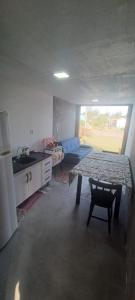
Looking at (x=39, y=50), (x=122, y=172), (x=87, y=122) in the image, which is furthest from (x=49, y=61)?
(x=87, y=122)

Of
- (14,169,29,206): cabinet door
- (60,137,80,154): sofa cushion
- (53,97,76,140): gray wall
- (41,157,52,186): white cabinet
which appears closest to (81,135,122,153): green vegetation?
(53,97,76,140): gray wall

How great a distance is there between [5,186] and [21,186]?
0.74 meters

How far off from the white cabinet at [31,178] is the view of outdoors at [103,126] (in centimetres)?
409

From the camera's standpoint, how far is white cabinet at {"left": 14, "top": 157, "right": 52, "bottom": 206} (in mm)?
2346

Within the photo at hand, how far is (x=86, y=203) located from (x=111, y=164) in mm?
973

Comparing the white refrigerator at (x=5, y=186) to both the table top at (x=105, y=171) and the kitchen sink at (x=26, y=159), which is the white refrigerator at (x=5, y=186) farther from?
the table top at (x=105, y=171)

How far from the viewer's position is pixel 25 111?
3.03 meters

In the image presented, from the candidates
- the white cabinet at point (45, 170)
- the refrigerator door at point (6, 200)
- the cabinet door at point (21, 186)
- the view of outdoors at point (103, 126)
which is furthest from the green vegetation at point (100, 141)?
the refrigerator door at point (6, 200)

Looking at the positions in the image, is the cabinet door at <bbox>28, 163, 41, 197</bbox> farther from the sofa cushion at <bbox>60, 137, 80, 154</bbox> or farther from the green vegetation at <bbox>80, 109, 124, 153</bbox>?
the green vegetation at <bbox>80, 109, 124, 153</bbox>

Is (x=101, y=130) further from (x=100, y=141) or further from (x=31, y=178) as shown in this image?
(x=31, y=178)

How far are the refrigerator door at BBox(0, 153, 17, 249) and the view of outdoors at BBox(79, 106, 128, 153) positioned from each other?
5261mm

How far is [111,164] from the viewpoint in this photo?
2.83 m

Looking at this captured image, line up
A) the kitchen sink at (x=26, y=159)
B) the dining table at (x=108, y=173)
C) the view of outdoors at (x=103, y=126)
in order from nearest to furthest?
the dining table at (x=108, y=173) < the kitchen sink at (x=26, y=159) < the view of outdoors at (x=103, y=126)

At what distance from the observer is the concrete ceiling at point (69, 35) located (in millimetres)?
867
